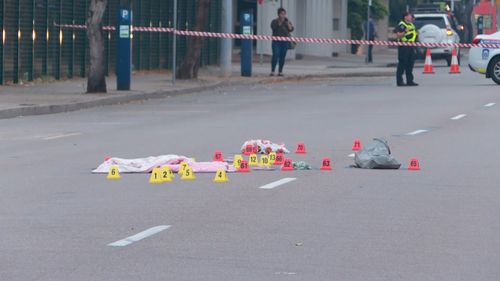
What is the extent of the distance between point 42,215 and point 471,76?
1128 inches

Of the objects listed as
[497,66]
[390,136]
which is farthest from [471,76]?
[390,136]

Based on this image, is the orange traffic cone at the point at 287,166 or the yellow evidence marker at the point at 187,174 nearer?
the yellow evidence marker at the point at 187,174

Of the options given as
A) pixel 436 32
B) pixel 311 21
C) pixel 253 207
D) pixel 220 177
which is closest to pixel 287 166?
pixel 220 177

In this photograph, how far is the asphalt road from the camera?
8.41 meters

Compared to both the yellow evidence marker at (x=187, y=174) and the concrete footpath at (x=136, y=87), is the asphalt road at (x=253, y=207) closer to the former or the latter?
the yellow evidence marker at (x=187, y=174)

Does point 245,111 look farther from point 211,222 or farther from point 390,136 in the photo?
point 211,222

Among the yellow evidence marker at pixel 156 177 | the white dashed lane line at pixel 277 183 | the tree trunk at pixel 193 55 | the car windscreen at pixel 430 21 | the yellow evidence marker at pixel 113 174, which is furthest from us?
the car windscreen at pixel 430 21

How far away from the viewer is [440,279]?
26.3 ft

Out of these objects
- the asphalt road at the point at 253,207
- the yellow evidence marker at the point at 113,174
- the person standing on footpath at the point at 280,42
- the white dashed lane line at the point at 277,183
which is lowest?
the asphalt road at the point at 253,207

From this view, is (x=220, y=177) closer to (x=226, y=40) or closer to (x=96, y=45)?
(x=96, y=45)

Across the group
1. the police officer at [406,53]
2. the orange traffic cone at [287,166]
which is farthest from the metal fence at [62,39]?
the orange traffic cone at [287,166]

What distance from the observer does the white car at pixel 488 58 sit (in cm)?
3192

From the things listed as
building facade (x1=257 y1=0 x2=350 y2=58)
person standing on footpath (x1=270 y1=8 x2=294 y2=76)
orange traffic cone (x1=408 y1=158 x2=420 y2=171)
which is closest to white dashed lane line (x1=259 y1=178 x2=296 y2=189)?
orange traffic cone (x1=408 y1=158 x2=420 y2=171)

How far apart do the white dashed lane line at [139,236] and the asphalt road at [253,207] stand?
65 millimetres
